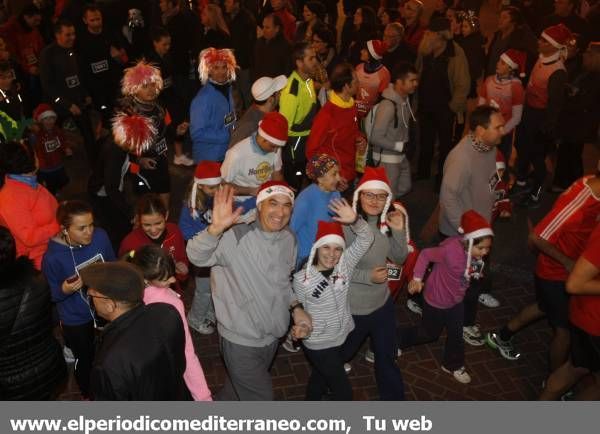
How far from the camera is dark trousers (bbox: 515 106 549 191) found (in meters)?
8.69

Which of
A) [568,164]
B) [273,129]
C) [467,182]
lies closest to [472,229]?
[467,182]

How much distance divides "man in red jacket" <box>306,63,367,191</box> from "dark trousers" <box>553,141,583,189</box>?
3.45 metres

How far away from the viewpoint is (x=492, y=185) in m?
5.93

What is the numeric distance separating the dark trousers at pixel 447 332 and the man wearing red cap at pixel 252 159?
5.99 feet

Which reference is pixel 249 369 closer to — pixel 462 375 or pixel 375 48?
pixel 462 375

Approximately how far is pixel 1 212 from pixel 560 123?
6.46 m

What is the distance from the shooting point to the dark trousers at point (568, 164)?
29.2 feet

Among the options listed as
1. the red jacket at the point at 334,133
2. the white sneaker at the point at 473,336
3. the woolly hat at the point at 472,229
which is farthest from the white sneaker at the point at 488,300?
the red jacket at the point at 334,133

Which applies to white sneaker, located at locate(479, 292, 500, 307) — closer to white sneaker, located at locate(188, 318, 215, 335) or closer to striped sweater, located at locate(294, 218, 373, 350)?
striped sweater, located at locate(294, 218, 373, 350)

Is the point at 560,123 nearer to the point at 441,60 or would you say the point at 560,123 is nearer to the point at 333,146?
the point at 441,60

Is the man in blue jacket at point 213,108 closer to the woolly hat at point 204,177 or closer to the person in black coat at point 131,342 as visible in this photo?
the woolly hat at point 204,177

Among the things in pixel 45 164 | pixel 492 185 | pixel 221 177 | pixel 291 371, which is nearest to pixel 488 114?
pixel 492 185

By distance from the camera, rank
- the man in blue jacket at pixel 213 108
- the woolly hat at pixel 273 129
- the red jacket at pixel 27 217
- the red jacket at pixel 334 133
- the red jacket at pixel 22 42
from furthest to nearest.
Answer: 1. the red jacket at pixel 22 42
2. the man in blue jacket at pixel 213 108
3. the red jacket at pixel 334 133
4. the woolly hat at pixel 273 129
5. the red jacket at pixel 27 217

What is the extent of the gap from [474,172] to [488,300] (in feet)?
5.15
